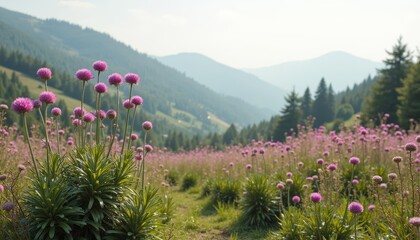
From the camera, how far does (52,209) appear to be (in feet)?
12.6

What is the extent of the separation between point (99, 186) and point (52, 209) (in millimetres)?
546

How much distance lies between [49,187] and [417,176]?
20.3 ft

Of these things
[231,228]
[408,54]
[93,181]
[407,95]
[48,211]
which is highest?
[408,54]

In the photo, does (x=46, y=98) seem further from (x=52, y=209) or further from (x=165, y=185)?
(x=165, y=185)

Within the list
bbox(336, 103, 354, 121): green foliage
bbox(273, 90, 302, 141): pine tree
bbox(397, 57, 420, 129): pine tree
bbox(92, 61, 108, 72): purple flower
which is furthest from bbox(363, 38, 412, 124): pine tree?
bbox(336, 103, 354, 121): green foliage

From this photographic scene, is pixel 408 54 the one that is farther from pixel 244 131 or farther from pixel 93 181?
pixel 244 131

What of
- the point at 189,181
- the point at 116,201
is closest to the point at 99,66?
the point at 116,201

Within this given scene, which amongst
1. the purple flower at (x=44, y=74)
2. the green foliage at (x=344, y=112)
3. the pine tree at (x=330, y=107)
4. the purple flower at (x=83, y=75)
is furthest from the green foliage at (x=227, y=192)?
the green foliage at (x=344, y=112)

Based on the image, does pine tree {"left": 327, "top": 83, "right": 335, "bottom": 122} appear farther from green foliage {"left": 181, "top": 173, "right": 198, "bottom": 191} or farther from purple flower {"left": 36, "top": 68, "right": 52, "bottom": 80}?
purple flower {"left": 36, "top": 68, "right": 52, "bottom": 80}

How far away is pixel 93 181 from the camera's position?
403 centimetres

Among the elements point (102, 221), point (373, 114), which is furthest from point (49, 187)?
point (373, 114)

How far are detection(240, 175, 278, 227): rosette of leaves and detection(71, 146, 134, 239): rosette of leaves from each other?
3.31 meters

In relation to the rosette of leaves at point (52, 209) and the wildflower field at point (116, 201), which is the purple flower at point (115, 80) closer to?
the wildflower field at point (116, 201)

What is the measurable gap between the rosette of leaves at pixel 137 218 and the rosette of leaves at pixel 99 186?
3.7 inches
